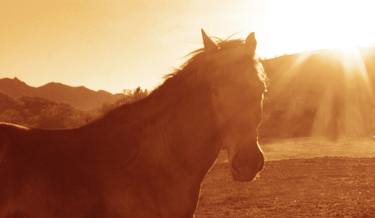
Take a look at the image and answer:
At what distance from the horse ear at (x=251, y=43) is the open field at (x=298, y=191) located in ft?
32.3

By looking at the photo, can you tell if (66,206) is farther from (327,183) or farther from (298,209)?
(327,183)

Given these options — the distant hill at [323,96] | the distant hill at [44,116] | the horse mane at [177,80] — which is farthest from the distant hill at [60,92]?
the horse mane at [177,80]

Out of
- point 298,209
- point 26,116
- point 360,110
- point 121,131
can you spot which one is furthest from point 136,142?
point 360,110

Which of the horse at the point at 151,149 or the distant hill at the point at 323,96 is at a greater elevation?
the horse at the point at 151,149

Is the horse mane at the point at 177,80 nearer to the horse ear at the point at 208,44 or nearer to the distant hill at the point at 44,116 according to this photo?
the horse ear at the point at 208,44

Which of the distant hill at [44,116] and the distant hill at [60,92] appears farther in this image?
the distant hill at [60,92]

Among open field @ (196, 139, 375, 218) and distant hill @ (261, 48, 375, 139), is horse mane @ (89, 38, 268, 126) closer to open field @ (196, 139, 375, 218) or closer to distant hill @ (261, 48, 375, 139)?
open field @ (196, 139, 375, 218)

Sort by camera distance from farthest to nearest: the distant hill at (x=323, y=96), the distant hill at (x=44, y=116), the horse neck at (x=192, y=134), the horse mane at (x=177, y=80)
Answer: the distant hill at (x=323, y=96) < the distant hill at (x=44, y=116) < the horse mane at (x=177, y=80) < the horse neck at (x=192, y=134)

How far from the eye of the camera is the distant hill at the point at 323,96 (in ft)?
176

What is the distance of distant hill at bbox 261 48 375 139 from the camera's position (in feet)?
176

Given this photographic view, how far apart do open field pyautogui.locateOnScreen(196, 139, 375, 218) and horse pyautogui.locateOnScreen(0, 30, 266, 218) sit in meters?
9.95

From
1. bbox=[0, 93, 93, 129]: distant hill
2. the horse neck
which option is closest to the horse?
the horse neck

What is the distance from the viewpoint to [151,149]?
414 cm

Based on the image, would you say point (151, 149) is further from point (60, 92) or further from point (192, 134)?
point (60, 92)
